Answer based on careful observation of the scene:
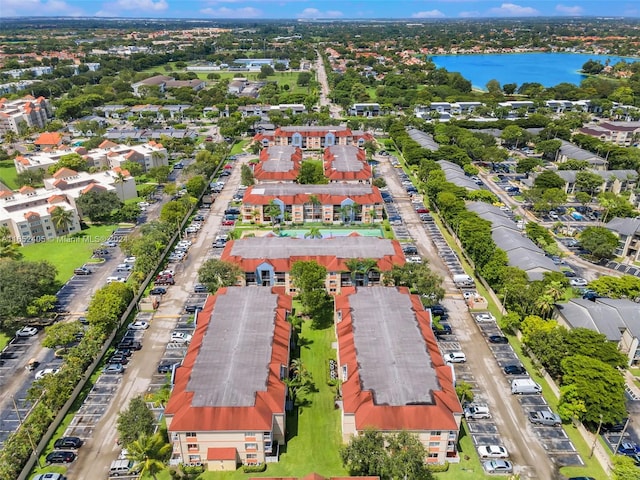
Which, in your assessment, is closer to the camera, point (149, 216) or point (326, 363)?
point (326, 363)

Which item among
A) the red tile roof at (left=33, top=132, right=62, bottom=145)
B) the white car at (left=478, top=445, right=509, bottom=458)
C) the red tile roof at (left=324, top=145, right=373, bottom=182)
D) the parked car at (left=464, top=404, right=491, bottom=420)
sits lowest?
the parked car at (left=464, top=404, right=491, bottom=420)

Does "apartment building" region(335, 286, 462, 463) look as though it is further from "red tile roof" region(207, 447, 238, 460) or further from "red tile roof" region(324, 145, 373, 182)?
"red tile roof" region(324, 145, 373, 182)

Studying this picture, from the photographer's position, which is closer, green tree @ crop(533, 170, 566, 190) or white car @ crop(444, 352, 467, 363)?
white car @ crop(444, 352, 467, 363)

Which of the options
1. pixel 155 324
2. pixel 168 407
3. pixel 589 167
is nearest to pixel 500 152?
pixel 589 167

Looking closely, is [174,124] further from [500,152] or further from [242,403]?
A: [242,403]

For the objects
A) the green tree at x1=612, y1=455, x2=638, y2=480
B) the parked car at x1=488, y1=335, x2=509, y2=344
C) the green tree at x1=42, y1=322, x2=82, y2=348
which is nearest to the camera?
→ the green tree at x1=612, y1=455, x2=638, y2=480

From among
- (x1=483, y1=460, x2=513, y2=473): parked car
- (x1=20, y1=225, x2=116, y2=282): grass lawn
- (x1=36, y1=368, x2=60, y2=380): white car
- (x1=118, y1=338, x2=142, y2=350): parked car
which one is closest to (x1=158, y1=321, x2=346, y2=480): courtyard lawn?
(x1=483, y1=460, x2=513, y2=473): parked car

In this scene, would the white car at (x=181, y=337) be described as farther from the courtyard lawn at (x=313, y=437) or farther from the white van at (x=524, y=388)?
the white van at (x=524, y=388)
